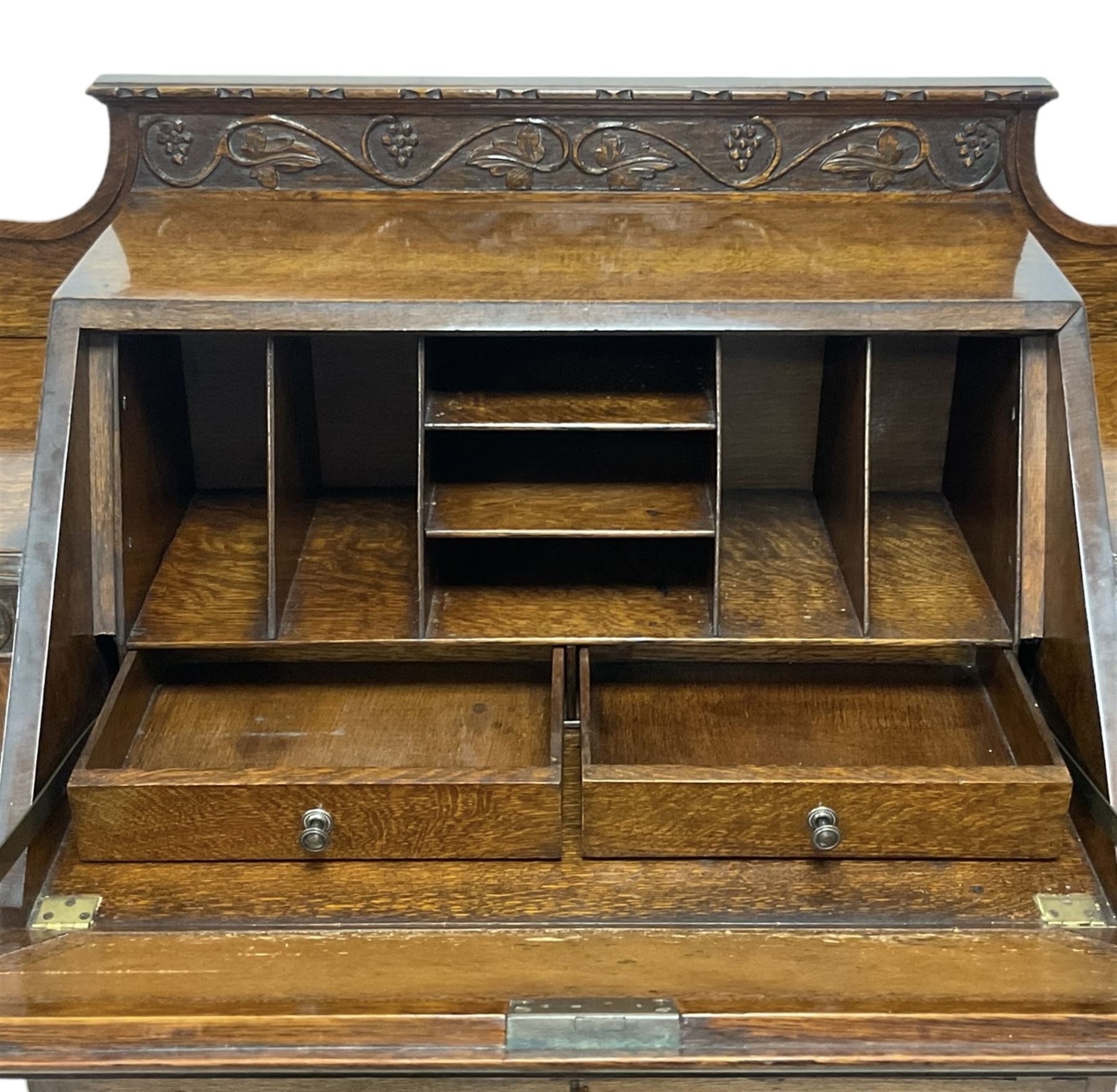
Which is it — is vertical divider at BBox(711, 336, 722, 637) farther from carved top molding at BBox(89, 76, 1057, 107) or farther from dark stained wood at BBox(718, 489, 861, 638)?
carved top molding at BBox(89, 76, 1057, 107)

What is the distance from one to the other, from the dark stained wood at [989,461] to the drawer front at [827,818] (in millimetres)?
262

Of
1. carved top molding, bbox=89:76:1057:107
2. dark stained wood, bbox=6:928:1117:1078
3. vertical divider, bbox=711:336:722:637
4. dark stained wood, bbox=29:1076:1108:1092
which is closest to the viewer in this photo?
dark stained wood, bbox=6:928:1117:1078

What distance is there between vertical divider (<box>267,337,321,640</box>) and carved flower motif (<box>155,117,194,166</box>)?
336 mm

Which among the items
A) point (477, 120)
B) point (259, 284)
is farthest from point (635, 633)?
point (477, 120)

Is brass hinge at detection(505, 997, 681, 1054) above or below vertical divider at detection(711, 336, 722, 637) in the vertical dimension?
below

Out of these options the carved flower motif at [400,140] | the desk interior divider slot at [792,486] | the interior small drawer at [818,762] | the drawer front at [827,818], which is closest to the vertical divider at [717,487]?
the desk interior divider slot at [792,486]

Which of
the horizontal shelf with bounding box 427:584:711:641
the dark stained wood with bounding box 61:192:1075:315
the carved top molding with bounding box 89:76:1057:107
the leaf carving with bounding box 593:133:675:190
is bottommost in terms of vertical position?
the horizontal shelf with bounding box 427:584:711:641

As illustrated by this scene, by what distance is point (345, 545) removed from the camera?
1898 millimetres

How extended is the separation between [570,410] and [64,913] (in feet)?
2.75

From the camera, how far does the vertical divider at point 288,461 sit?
169 cm

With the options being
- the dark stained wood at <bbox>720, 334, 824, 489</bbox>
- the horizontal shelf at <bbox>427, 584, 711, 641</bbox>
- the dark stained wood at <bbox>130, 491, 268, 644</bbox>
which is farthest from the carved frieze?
the horizontal shelf at <bbox>427, 584, 711, 641</bbox>

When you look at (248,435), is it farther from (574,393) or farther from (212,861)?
(212,861)

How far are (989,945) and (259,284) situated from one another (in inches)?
44.6

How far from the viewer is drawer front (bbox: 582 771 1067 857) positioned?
1.52 m
